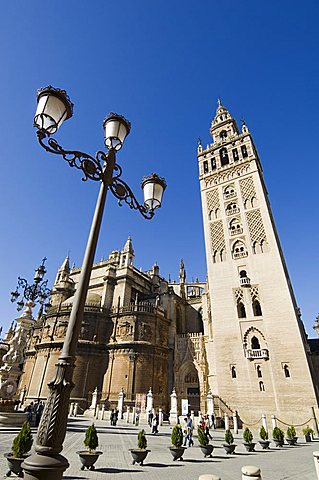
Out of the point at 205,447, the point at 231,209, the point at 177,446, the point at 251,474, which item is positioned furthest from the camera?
the point at 231,209

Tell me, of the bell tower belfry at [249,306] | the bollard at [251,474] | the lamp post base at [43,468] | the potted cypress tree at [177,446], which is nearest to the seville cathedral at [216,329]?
the bell tower belfry at [249,306]

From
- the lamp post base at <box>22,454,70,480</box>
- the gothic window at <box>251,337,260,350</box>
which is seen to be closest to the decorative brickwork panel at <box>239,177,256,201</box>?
the gothic window at <box>251,337,260,350</box>

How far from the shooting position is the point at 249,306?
75.1 feet

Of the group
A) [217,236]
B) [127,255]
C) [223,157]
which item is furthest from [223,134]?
[127,255]

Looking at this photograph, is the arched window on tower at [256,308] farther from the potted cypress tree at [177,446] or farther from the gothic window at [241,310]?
the potted cypress tree at [177,446]

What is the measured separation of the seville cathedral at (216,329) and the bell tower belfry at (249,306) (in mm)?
75

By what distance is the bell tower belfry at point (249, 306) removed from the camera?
19.6 m

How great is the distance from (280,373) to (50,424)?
68.5 feet

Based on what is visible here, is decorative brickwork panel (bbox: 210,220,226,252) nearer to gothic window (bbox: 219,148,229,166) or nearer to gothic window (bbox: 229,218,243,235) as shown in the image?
Answer: gothic window (bbox: 229,218,243,235)

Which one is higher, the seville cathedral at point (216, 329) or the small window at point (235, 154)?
the small window at point (235, 154)

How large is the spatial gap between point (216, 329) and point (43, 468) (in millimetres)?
22138

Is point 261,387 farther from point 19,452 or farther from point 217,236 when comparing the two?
point 19,452

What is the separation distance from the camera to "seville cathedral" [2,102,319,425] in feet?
66.6

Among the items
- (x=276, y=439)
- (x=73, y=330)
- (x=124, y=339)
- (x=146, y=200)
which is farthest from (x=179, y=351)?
(x=73, y=330)
